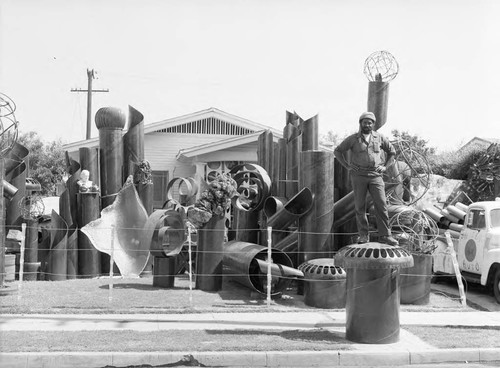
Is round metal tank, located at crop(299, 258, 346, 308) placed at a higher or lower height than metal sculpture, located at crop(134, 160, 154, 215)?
lower

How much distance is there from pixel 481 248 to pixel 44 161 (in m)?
47.0

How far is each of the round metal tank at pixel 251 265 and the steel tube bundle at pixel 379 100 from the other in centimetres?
357

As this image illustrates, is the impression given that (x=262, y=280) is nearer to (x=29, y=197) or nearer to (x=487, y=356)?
(x=487, y=356)

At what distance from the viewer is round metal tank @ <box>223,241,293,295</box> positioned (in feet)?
39.8

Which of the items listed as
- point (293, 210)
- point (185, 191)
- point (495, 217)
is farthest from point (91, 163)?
point (495, 217)

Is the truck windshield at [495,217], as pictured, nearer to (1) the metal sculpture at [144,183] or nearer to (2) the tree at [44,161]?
(1) the metal sculpture at [144,183]

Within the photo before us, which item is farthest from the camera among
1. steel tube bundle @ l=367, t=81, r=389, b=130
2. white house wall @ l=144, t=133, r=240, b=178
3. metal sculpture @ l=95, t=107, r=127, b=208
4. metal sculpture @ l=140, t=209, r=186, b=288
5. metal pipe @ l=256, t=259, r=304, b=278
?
white house wall @ l=144, t=133, r=240, b=178

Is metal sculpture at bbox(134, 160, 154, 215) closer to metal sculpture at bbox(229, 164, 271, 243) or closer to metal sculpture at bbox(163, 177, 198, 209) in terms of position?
metal sculpture at bbox(163, 177, 198, 209)

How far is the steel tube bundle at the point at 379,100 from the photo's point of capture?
13281mm

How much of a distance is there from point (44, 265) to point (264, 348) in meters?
8.96

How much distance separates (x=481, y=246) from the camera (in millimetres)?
13344

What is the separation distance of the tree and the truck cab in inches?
1546

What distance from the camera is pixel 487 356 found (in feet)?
27.3

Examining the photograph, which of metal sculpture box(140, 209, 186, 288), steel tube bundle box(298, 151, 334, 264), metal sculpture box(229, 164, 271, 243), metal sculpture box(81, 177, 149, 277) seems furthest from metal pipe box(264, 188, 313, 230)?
metal sculpture box(81, 177, 149, 277)
